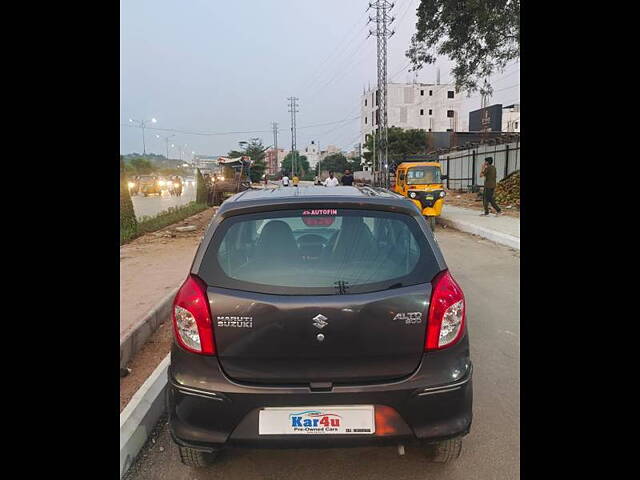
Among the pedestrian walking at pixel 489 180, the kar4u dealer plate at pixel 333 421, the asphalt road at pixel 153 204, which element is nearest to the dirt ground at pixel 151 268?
the kar4u dealer plate at pixel 333 421

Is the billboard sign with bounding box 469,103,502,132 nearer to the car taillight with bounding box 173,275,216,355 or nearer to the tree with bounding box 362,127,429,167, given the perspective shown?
the tree with bounding box 362,127,429,167

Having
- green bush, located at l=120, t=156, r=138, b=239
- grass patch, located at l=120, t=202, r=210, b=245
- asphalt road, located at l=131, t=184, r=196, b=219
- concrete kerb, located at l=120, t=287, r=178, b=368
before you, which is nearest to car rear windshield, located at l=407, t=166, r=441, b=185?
grass patch, located at l=120, t=202, r=210, b=245

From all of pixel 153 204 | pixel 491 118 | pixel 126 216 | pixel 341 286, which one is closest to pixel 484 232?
pixel 126 216

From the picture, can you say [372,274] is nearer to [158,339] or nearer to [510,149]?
[158,339]

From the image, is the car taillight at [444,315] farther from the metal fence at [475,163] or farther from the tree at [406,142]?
the tree at [406,142]

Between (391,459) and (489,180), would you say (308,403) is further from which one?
(489,180)

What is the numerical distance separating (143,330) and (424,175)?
11804 mm

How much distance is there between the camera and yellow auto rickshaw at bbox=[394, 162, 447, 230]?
46.6ft

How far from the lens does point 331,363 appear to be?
2180mm

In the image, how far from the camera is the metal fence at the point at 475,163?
2139 centimetres

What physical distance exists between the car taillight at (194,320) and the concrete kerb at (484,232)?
8833 millimetres

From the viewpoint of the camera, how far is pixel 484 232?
465 inches

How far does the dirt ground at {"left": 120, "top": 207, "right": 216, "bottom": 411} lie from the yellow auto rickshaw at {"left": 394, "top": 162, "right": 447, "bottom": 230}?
266 inches

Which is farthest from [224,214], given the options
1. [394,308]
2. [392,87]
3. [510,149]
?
[392,87]
